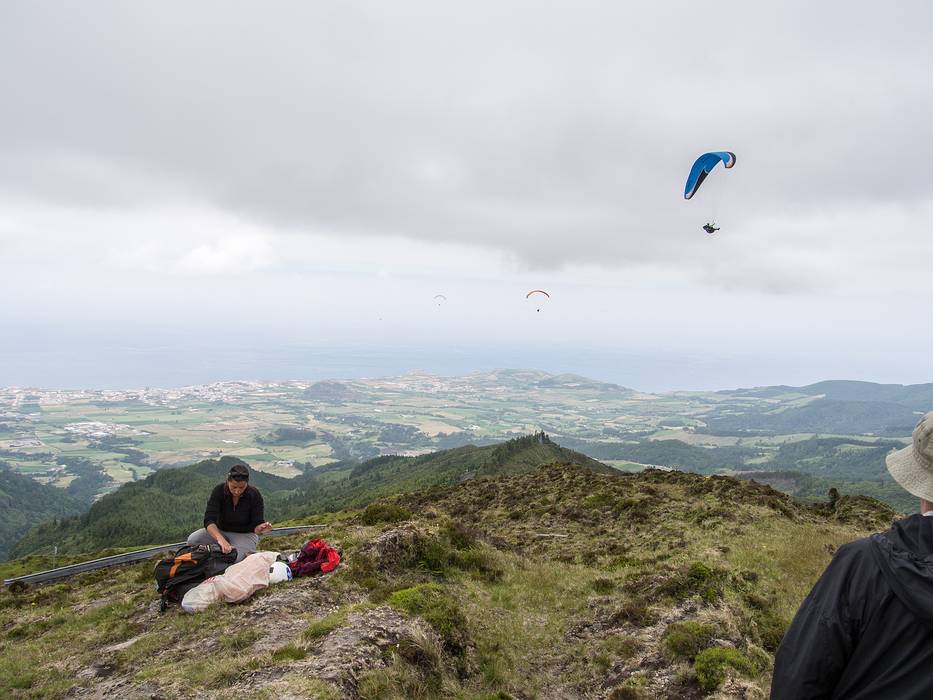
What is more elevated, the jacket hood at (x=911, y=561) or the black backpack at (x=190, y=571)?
the jacket hood at (x=911, y=561)

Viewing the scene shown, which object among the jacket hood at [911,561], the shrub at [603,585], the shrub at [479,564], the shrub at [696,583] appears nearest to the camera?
the jacket hood at [911,561]

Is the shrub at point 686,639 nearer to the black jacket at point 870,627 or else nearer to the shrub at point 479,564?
the shrub at point 479,564

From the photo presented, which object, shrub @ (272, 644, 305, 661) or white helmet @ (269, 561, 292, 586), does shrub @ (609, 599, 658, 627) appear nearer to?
shrub @ (272, 644, 305, 661)

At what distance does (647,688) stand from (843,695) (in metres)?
7.96

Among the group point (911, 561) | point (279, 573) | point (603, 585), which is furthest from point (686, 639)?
point (279, 573)

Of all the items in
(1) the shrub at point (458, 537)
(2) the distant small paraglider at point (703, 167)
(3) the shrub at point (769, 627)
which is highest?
(2) the distant small paraglider at point (703, 167)

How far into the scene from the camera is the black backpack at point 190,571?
40.1ft

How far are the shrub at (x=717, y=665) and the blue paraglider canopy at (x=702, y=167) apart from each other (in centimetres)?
2593

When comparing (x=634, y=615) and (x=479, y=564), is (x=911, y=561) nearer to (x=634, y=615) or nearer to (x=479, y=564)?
(x=634, y=615)

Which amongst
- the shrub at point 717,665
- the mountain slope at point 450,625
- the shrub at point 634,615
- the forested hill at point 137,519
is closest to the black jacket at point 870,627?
the mountain slope at point 450,625

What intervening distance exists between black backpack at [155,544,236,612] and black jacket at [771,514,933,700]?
41.0 feet

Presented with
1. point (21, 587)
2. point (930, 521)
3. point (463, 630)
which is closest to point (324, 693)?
point (463, 630)

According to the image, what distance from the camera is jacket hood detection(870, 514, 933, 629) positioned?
9.76ft

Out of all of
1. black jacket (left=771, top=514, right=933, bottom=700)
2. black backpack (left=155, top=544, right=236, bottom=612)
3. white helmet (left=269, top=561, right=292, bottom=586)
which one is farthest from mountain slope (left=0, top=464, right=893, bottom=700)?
black jacket (left=771, top=514, right=933, bottom=700)
